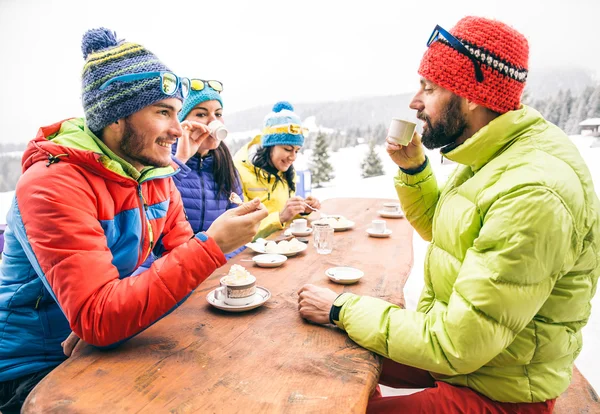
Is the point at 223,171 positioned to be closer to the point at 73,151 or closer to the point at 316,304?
the point at 73,151

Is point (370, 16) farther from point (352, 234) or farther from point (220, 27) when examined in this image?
point (352, 234)

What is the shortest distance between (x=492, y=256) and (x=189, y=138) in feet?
6.78

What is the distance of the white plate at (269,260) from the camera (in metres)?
2.04

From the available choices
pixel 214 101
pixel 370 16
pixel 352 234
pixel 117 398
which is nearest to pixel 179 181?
pixel 214 101

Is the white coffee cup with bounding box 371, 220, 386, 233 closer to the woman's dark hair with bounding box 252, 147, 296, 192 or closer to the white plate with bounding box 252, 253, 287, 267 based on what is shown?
the white plate with bounding box 252, 253, 287, 267

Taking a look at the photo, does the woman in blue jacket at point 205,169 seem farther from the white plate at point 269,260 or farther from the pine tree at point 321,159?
the pine tree at point 321,159

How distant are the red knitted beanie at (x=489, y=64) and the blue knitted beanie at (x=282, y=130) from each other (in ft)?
6.76

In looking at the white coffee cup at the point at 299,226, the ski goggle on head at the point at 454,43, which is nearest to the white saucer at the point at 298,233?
the white coffee cup at the point at 299,226

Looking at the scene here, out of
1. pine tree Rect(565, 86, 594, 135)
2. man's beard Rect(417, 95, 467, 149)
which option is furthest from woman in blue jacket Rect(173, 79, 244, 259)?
pine tree Rect(565, 86, 594, 135)

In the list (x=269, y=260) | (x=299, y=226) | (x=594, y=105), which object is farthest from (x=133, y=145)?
(x=594, y=105)

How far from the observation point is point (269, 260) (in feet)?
6.92

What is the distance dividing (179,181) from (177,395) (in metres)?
2.02

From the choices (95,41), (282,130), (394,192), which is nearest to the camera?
(95,41)

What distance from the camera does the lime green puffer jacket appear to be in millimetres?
1034
